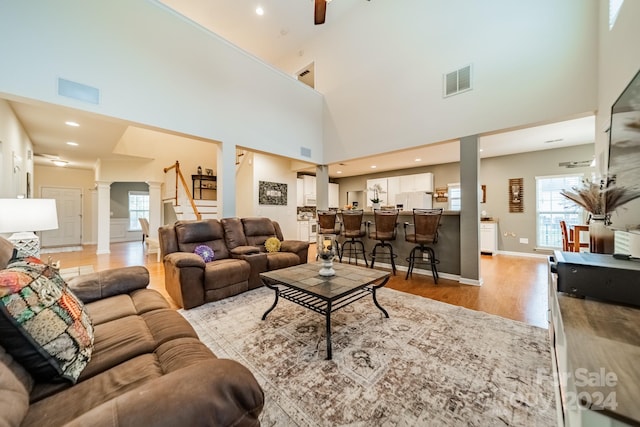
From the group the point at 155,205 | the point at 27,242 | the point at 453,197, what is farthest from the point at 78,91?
the point at 453,197

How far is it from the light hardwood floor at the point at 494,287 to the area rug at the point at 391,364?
0.36 metres

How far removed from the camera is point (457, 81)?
12.4 feet

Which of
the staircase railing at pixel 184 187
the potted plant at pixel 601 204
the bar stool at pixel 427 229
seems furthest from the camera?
the staircase railing at pixel 184 187

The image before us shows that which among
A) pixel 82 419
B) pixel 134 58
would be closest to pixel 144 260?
pixel 134 58

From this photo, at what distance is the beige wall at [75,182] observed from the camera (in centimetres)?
725

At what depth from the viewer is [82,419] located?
52cm

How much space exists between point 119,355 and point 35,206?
2172 mm

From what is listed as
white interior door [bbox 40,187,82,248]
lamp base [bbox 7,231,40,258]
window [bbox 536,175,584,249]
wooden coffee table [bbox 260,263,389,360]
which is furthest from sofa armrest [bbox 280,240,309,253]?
white interior door [bbox 40,187,82,248]

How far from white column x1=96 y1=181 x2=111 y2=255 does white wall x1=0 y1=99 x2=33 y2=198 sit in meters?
2.25

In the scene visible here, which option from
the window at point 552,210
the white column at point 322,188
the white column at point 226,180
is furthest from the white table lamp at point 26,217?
the window at point 552,210

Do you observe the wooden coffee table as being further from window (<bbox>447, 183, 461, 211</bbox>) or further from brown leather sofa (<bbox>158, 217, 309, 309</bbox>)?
window (<bbox>447, 183, 461, 211</bbox>)

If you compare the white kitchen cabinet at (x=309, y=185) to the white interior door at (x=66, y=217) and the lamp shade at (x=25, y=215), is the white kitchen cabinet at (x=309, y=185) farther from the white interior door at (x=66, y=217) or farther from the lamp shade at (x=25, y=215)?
the white interior door at (x=66, y=217)

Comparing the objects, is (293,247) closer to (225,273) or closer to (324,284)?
(225,273)

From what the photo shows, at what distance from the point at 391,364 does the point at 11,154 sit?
5321mm
